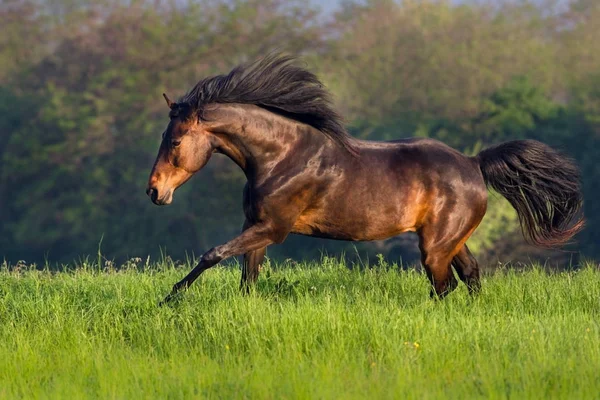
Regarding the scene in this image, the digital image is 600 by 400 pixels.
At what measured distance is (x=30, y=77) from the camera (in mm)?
42094

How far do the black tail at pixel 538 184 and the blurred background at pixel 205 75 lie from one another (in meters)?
18.4

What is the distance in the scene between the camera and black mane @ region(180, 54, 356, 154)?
8328mm

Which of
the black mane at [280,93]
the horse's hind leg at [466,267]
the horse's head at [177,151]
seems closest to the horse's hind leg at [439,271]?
the horse's hind leg at [466,267]

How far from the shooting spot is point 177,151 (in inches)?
321

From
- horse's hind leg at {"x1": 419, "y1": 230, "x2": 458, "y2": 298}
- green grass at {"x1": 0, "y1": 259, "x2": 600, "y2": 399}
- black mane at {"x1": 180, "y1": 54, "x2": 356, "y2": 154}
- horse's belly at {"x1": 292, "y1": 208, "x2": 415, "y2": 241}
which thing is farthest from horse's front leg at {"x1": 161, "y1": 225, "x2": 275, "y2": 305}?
horse's hind leg at {"x1": 419, "y1": 230, "x2": 458, "y2": 298}

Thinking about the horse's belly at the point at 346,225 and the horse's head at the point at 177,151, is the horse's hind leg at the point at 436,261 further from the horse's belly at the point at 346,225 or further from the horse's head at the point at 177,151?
the horse's head at the point at 177,151

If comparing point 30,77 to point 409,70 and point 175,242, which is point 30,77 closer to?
point 175,242

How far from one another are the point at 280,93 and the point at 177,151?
36.4 inches

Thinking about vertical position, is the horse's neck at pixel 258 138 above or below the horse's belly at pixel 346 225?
above

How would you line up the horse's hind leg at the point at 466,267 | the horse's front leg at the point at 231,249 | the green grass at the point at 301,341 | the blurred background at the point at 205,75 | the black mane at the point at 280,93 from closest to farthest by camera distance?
the green grass at the point at 301,341
the horse's front leg at the point at 231,249
the black mane at the point at 280,93
the horse's hind leg at the point at 466,267
the blurred background at the point at 205,75

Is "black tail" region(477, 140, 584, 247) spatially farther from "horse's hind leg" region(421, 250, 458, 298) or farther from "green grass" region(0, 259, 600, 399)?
"horse's hind leg" region(421, 250, 458, 298)

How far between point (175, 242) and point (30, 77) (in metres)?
11.1

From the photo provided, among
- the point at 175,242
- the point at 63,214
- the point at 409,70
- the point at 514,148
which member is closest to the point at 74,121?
the point at 63,214

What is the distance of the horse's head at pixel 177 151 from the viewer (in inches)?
321
